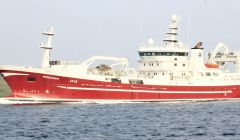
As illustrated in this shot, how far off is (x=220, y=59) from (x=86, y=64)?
22.9 meters

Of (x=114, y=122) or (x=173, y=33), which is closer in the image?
(x=114, y=122)

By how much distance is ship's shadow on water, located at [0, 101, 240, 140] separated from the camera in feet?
118

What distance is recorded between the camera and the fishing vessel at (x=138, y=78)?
6094 cm

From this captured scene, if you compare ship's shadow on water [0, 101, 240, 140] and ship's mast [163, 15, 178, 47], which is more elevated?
ship's mast [163, 15, 178, 47]

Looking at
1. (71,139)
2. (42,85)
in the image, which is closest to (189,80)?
(42,85)

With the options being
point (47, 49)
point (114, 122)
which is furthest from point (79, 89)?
point (114, 122)

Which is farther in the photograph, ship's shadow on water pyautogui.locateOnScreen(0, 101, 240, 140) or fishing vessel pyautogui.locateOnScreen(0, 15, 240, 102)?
fishing vessel pyautogui.locateOnScreen(0, 15, 240, 102)

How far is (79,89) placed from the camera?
62062 millimetres

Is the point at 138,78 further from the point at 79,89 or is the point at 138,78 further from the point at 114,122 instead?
the point at 114,122

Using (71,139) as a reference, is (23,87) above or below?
above

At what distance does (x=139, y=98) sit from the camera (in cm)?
6575

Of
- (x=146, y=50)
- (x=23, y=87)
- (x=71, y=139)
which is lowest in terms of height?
(x=71, y=139)

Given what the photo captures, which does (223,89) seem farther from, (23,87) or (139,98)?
(23,87)

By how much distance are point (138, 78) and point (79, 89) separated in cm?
717
